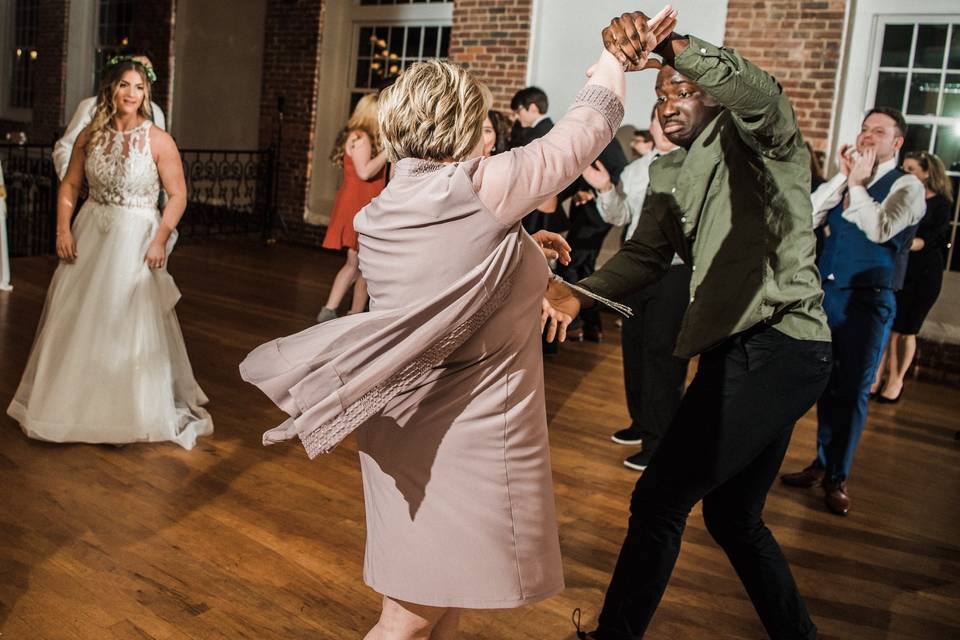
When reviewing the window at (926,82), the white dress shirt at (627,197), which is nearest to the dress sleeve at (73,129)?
the white dress shirt at (627,197)

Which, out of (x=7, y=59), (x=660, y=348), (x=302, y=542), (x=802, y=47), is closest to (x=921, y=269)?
(x=802, y=47)

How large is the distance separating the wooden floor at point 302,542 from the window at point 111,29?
31.4 ft

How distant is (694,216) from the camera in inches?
90.7

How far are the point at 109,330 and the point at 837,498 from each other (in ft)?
10.1

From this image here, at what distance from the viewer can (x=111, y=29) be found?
13.6m

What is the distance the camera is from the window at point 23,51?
14922 mm

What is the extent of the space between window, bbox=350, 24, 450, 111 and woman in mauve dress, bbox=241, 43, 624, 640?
840cm

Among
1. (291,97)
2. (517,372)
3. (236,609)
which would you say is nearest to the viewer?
(517,372)

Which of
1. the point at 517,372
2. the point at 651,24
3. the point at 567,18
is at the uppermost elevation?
the point at 567,18

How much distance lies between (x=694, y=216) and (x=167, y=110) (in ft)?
37.1

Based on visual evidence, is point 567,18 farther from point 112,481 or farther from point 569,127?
point 569,127

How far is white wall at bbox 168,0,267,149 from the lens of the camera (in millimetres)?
11406

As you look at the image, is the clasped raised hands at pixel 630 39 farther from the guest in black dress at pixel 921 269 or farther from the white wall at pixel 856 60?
the white wall at pixel 856 60

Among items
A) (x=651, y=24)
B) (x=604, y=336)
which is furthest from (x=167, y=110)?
(x=651, y=24)
